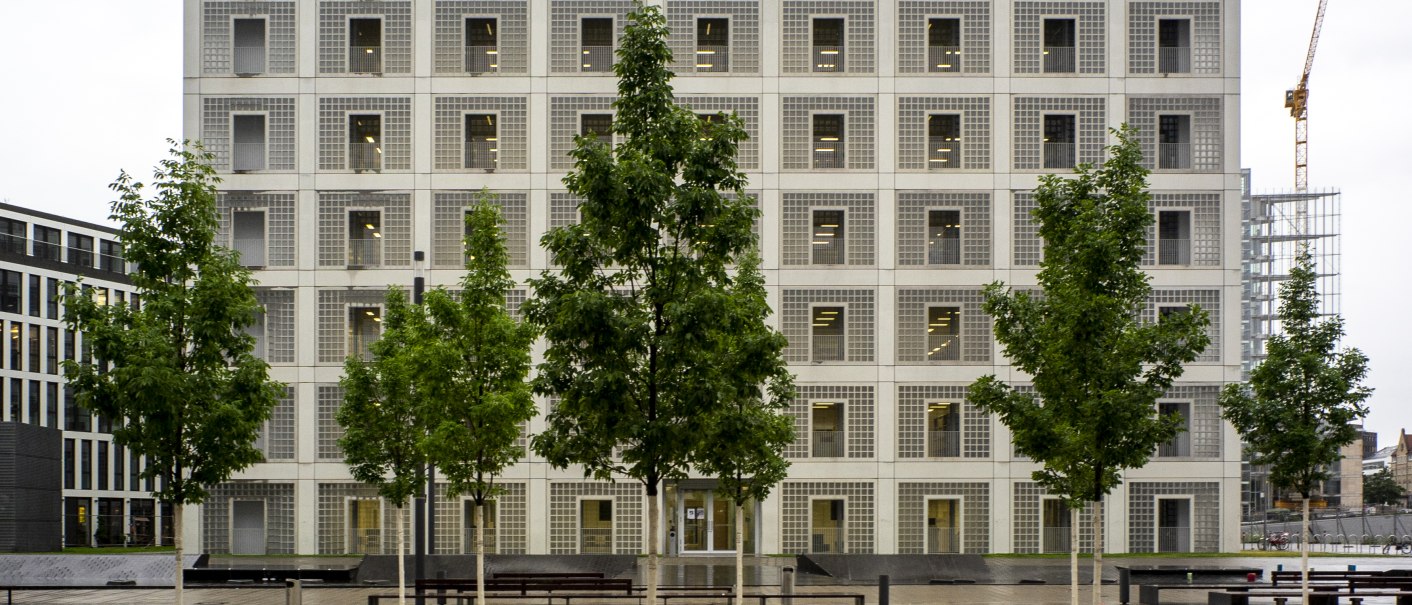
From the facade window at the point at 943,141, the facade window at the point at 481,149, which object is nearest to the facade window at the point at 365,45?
the facade window at the point at 481,149

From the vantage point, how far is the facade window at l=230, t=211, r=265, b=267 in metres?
42.1

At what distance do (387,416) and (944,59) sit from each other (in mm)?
25689

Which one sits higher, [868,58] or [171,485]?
[868,58]

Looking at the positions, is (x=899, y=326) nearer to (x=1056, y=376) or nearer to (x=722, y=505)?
(x=722, y=505)

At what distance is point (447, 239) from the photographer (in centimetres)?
4203

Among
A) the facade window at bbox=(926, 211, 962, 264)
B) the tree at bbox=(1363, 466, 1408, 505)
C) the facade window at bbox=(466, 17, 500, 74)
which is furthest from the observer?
the tree at bbox=(1363, 466, 1408, 505)

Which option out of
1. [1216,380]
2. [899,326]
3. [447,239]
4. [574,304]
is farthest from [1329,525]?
[574,304]

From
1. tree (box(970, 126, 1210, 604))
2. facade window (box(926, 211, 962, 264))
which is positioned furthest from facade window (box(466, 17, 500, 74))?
tree (box(970, 126, 1210, 604))

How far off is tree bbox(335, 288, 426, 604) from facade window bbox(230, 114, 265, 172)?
15901 mm

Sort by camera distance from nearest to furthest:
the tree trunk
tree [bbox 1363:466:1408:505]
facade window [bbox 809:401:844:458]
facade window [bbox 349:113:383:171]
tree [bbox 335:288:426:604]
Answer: the tree trunk
tree [bbox 335:288:426:604]
facade window [bbox 809:401:844:458]
facade window [bbox 349:113:383:171]
tree [bbox 1363:466:1408:505]

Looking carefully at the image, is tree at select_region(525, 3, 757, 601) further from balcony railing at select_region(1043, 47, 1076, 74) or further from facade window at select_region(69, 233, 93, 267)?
facade window at select_region(69, 233, 93, 267)

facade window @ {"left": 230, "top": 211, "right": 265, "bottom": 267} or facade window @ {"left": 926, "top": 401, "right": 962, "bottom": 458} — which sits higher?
facade window @ {"left": 230, "top": 211, "right": 265, "bottom": 267}

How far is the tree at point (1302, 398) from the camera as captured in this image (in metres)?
22.3

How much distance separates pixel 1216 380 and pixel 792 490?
16.4m
